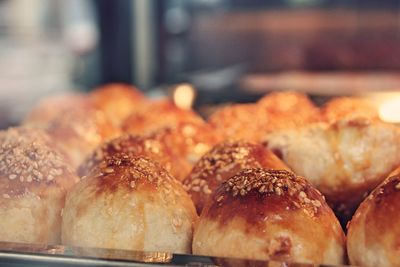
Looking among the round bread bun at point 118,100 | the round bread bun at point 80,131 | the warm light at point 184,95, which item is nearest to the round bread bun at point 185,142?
the round bread bun at point 80,131

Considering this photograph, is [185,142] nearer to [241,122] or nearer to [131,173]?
[241,122]

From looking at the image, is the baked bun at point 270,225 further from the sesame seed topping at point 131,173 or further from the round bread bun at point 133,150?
the round bread bun at point 133,150

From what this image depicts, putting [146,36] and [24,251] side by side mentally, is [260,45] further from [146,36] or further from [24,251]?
[24,251]

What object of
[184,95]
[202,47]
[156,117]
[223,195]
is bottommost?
[202,47]

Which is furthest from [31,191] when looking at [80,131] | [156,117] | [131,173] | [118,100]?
[118,100]

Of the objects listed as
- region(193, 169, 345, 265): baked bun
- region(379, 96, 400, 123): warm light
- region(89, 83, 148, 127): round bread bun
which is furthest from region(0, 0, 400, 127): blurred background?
region(193, 169, 345, 265): baked bun

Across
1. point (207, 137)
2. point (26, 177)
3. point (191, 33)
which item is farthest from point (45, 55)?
point (26, 177)

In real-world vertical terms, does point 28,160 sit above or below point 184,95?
above

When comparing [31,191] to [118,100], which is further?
[118,100]
